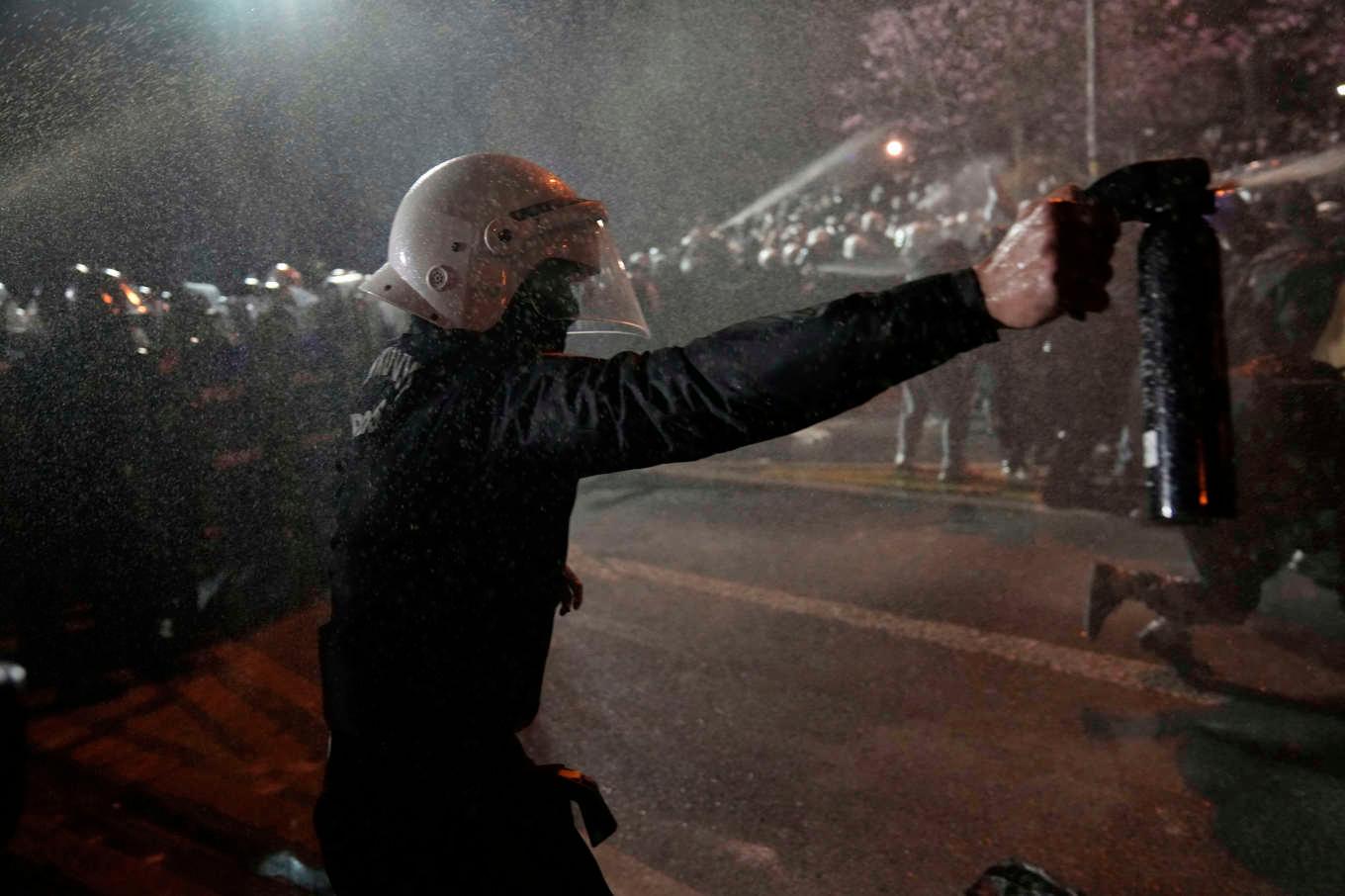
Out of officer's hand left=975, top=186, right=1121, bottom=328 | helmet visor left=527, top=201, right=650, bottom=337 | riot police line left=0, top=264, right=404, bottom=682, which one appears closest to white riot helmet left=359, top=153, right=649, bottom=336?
helmet visor left=527, top=201, right=650, bottom=337

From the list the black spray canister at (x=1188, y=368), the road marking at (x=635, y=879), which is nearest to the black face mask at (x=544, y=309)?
the black spray canister at (x=1188, y=368)

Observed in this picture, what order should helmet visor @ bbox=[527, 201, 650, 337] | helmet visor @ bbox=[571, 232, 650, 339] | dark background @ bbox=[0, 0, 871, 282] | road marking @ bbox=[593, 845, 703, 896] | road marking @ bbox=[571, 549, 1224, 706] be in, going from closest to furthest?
helmet visor @ bbox=[527, 201, 650, 337] < helmet visor @ bbox=[571, 232, 650, 339] < road marking @ bbox=[593, 845, 703, 896] < road marking @ bbox=[571, 549, 1224, 706] < dark background @ bbox=[0, 0, 871, 282]

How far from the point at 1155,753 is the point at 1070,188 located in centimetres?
296

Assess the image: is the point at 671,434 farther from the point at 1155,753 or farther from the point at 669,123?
the point at 669,123

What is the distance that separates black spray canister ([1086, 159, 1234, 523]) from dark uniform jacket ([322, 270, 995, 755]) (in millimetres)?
451

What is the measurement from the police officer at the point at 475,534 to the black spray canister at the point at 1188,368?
1.53 feet

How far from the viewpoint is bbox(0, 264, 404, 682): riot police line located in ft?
13.5

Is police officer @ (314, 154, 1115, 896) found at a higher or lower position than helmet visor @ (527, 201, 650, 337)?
lower

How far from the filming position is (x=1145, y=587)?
382 cm

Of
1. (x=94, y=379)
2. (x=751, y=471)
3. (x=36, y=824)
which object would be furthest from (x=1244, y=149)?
(x=36, y=824)

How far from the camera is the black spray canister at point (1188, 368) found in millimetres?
1240

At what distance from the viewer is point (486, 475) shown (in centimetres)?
138

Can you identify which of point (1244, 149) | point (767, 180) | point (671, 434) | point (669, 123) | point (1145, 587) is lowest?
point (1145, 587)

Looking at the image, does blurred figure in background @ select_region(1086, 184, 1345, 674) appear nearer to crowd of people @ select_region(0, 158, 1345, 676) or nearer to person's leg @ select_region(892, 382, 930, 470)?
crowd of people @ select_region(0, 158, 1345, 676)
